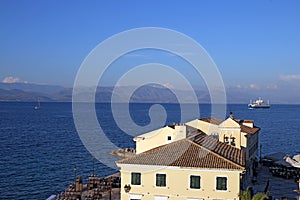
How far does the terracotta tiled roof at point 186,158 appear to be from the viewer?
75.8 feet

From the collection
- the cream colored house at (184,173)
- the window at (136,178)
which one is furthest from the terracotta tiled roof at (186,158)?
the window at (136,178)

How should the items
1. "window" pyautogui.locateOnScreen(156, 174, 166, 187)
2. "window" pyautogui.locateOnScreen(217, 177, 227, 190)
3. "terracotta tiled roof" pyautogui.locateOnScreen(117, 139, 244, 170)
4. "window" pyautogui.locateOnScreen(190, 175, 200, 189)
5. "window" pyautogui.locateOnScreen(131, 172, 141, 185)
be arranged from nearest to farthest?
"window" pyautogui.locateOnScreen(217, 177, 227, 190) < "terracotta tiled roof" pyautogui.locateOnScreen(117, 139, 244, 170) < "window" pyautogui.locateOnScreen(190, 175, 200, 189) < "window" pyautogui.locateOnScreen(156, 174, 166, 187) < "window" pyautogui.locateOnScreen(131, 172, 141, 185)

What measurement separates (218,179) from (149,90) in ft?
37.0

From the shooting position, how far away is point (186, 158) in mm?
23922

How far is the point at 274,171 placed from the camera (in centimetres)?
3591

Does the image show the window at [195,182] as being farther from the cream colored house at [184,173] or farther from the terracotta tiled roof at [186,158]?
the terracotta tiled roof at [186,158]

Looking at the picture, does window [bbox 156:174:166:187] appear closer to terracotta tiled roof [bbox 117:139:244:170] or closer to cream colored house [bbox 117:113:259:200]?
cream colored house [bbox 117:113:259:200]

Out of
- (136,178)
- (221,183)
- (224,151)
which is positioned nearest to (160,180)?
(136,178)

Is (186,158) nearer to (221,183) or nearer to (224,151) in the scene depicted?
(221,183)

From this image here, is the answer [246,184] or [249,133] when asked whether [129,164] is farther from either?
[249,133]

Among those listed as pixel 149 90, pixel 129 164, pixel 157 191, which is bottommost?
pixel 157 191

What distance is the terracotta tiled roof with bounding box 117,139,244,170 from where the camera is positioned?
75.8 feet

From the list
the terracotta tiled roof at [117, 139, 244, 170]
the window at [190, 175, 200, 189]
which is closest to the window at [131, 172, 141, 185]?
the terracotta tiled roof at [117, 139, 244, 170]

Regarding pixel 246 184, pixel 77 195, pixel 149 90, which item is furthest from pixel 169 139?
pixel 77 195
